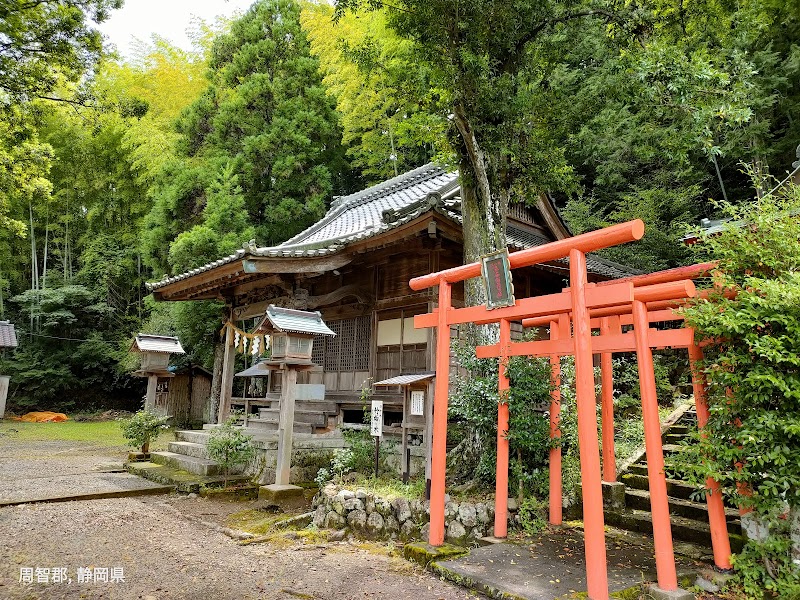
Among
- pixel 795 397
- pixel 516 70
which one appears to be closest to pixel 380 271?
pixel 516 70

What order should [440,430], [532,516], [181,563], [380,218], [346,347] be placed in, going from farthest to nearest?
[380,218]
[346,347]
[532,516]
[440,430]
[181,563]

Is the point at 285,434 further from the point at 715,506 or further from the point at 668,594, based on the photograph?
the point at 715,506

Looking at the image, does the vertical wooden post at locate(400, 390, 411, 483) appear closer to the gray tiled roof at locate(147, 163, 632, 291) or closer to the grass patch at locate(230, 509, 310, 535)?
the grass patch at locate(230, 509, 310, 535)

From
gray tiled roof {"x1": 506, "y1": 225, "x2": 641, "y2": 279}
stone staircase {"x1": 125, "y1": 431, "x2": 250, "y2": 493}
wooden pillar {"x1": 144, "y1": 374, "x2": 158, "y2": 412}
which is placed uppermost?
gray tiled roof {"x1": 506, "y1": 225, "x2": 641, "y2": 279}

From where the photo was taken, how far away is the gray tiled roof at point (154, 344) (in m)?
11.3

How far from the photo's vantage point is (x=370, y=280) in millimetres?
10219

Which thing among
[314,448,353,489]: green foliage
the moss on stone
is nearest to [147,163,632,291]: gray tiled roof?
[314,448,353,489]: green foliage

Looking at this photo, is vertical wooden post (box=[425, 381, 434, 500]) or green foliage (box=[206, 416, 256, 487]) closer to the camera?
vertical wooden post (box=[425, 381, 434, 500])

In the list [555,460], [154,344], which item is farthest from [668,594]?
[154,344]

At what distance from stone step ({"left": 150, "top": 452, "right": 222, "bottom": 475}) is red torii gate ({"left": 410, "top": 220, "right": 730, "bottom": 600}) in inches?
215

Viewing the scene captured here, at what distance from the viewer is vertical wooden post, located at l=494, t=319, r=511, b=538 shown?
17.9ft

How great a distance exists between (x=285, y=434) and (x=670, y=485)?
5358 millimetres

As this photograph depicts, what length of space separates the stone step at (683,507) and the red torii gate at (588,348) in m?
1.00

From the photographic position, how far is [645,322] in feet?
14.7
